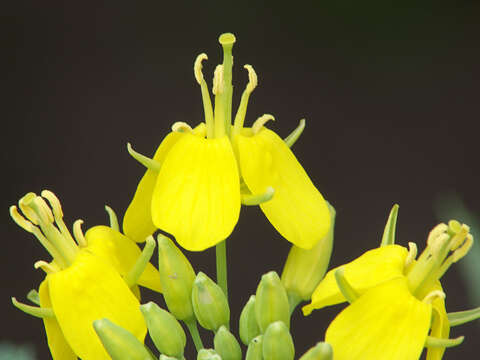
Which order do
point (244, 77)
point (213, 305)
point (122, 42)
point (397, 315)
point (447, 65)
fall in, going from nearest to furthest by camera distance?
1. point (397, 315)
2. point (213, 305)
3. point (122, 42)
4. point (447, 65)
5. point (244, 77)

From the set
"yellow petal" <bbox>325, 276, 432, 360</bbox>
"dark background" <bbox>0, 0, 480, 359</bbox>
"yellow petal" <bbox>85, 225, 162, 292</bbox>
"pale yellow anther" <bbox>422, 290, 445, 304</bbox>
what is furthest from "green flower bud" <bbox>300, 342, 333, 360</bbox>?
"dark background" <bbox>0, 0, 480, 359</bbox>

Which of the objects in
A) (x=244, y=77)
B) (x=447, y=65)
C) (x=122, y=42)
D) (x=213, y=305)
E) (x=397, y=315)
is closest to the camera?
(x=397, y=315)

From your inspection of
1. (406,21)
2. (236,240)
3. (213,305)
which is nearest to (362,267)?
(213,305)

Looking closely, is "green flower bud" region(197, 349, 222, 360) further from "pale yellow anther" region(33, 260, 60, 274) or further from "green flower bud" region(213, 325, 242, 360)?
"pale yellow anther" region(33, 260, 60, 274)

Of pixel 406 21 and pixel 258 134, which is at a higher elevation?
pixel 406 21

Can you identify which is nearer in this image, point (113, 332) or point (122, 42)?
point (113, 332)

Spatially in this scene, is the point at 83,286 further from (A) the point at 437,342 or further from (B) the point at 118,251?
(A) the point at 437,342

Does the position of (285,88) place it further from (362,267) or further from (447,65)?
(362,267)
